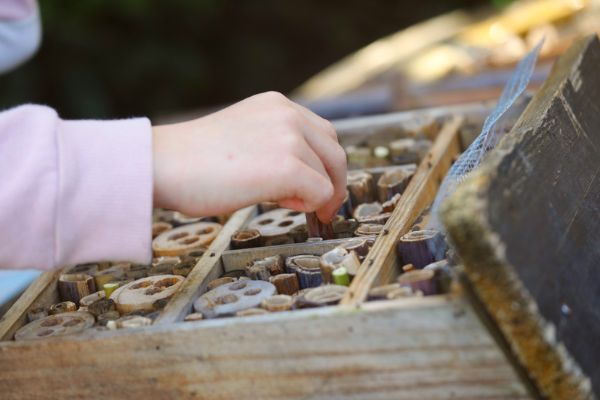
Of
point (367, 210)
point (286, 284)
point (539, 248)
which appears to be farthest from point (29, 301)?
point (539, 248)

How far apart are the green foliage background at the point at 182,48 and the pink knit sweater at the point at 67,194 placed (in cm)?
333

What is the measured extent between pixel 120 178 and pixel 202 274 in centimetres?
21

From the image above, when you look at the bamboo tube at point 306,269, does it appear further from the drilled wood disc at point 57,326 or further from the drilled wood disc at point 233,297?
the drilled wood disc at point 57,326

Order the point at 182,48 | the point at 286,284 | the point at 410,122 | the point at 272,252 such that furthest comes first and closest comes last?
the point at 182,48
the point at 410,122
the point at 272,252
the point at 286,284

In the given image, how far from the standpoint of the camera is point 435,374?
936mm

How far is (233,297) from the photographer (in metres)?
1.09

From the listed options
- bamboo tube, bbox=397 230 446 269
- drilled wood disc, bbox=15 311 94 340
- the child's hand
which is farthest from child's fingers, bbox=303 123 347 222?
drilled wood disc, bbox=15 311 94 340

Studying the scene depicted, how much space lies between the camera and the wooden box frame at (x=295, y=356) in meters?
0.91

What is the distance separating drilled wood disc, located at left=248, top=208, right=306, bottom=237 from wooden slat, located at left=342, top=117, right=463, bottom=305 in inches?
6.3

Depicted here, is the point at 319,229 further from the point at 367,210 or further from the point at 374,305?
the point at 374,305

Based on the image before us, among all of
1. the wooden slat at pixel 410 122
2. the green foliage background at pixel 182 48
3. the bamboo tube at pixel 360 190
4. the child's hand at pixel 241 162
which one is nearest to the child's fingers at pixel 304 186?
the child's hand at pixel 241 162

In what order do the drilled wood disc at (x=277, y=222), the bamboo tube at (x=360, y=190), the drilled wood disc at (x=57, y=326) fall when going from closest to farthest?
the drilled wood disc at (x=57, y=326)
the drilled wood disc at (x=277, y=222)
the bamboo tube at (x=360, y=190)

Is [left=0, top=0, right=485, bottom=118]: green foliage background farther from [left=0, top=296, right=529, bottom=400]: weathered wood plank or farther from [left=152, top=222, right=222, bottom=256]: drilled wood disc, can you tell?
[left=0, top=296, right=529, bottom=400]: weathered wood plank

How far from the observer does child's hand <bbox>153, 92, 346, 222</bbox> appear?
105cm
